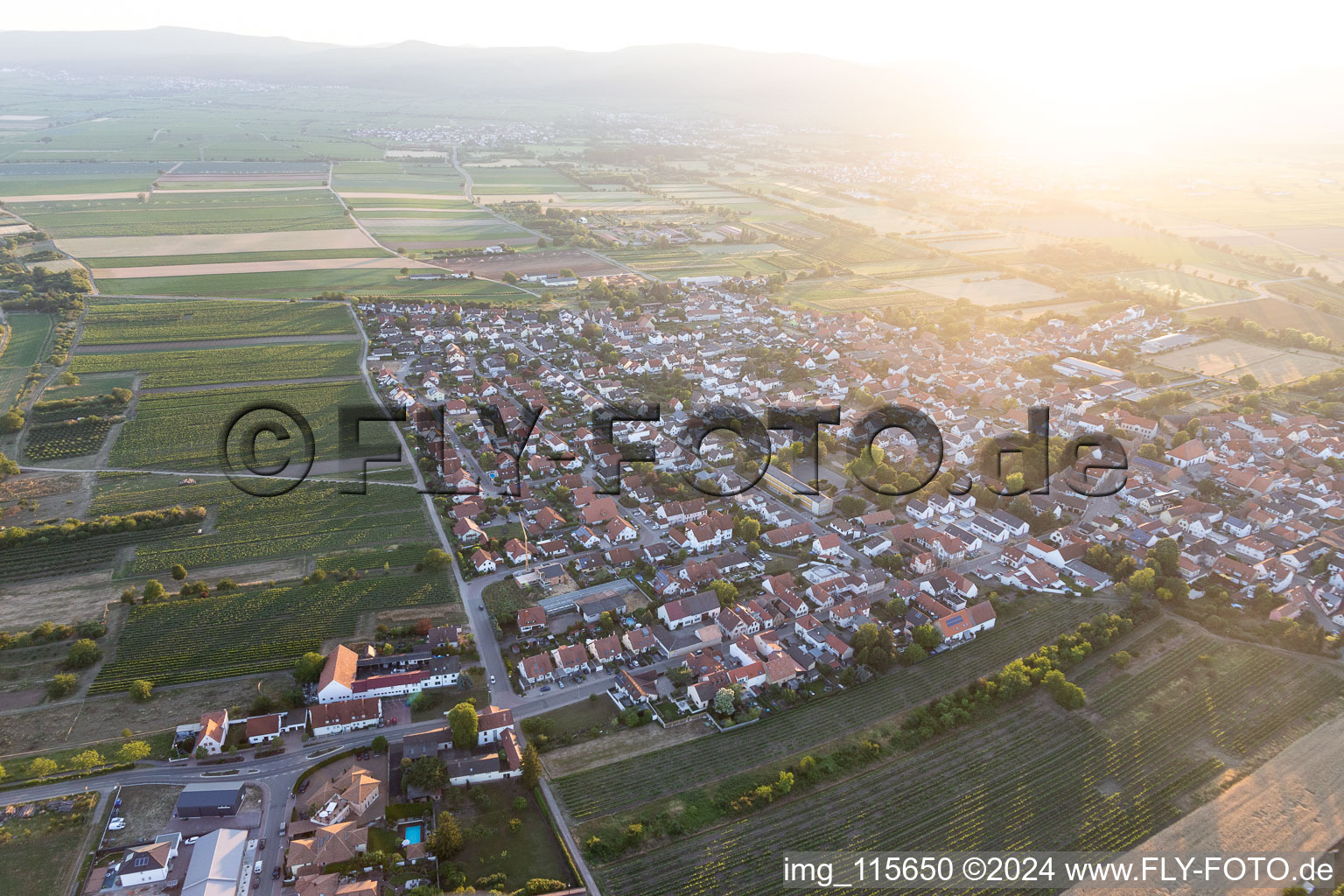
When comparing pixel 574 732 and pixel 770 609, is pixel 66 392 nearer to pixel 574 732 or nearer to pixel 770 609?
pixel 574 732

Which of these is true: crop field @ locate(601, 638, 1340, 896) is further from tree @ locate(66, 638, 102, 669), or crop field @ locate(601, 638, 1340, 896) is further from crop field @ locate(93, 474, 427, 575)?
tree @ locate(66, 638, 102, 669)

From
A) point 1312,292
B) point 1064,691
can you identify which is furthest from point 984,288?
point 1064,691

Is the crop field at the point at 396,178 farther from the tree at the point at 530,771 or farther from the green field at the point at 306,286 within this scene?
the tree at the point at 530,771

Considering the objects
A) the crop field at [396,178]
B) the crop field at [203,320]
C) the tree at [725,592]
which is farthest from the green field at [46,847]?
the crop field at [396,178]

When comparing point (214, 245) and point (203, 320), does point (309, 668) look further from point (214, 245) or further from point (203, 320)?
point (214, 245)

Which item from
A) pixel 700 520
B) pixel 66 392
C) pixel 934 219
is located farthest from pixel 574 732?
pixel 934 219

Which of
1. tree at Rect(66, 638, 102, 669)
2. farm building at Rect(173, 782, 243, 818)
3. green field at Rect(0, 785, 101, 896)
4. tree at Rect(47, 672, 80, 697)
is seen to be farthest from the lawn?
tree at Rect(66, 638, 102, 669)

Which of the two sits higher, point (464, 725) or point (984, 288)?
point (984, 288)
